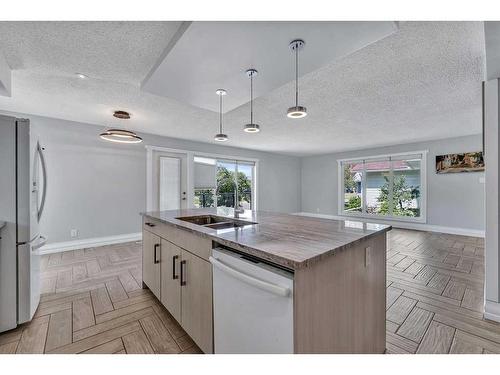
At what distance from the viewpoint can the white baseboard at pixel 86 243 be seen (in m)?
3.72

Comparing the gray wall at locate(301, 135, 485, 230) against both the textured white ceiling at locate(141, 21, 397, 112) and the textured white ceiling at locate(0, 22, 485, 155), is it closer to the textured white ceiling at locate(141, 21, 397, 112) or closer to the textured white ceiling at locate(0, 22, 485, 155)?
the textured white ceiling at locate(0, 22, 485, 155)

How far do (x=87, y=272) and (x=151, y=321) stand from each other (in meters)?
1.71

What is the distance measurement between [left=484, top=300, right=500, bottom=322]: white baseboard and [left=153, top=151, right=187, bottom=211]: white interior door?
4921 mm

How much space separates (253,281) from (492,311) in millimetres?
2315

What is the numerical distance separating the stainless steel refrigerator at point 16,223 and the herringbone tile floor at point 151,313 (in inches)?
8.1

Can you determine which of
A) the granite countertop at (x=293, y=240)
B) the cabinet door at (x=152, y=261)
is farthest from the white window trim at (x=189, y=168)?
the granite countertop at (x=293, y=240)

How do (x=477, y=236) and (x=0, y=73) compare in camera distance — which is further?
(x=477, y=236)

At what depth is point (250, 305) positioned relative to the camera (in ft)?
3.42

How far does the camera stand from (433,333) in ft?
5.55
